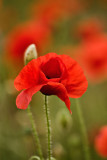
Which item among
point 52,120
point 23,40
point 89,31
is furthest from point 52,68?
point 89,31

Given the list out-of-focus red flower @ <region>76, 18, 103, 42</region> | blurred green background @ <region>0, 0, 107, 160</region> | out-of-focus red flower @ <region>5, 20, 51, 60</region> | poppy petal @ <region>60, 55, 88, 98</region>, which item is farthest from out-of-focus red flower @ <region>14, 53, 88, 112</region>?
out-of-focus red flower @ <region>76, 18, 103, 42</region>

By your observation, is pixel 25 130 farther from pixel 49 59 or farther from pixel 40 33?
pixel 40 33

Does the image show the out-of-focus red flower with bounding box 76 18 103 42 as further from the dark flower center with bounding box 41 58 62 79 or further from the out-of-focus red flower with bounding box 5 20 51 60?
the dark flower center with bounding box 41 58 62 79

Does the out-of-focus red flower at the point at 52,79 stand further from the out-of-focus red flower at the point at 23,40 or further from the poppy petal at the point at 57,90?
the out-of-focus red flower at the point at 23,40

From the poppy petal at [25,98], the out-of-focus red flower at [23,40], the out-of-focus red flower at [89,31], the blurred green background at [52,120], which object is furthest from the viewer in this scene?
the out-of-focus red flower at [89,31]

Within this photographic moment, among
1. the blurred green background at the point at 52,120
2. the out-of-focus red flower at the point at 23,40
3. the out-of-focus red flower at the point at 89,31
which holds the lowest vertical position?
the blurred green background at the point at 52,120

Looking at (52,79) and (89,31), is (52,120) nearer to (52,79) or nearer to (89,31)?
(89,31)

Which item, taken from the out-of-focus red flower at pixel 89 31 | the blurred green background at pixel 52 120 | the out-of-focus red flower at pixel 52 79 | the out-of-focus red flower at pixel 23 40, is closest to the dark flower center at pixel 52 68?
the out-of-focus red flower at pixel 52 79
